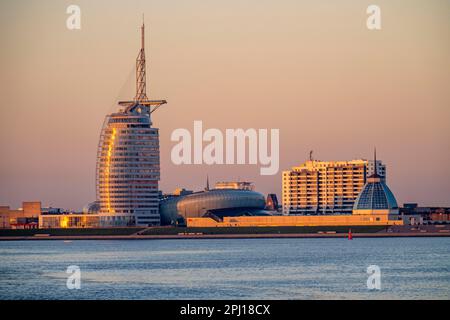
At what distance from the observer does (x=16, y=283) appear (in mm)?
90688

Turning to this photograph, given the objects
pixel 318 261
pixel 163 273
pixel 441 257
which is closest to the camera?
pixel 163 273

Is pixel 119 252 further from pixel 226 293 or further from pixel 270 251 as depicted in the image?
pixel 226 293

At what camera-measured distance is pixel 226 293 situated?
80062 millimetres

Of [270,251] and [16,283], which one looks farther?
[270,251]

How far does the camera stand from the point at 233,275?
96.0 metres

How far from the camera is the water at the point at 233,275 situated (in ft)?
261

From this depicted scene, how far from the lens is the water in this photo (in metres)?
79.6

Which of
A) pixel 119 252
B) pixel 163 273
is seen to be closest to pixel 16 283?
pixel 163 273

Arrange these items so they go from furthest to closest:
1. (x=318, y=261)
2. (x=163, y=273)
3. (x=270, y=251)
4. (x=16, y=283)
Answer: (x=270, y=251)
(x=318, y=261)
(x=163, y=273)
(x=16, y=283)
